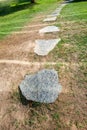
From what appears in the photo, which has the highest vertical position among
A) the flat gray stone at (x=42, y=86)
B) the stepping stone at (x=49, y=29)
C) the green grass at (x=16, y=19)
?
the flat gray stone at (x=42, y=86)

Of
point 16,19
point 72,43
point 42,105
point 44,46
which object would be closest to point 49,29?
point 44,46

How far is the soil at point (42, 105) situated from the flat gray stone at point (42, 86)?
167 millimetres

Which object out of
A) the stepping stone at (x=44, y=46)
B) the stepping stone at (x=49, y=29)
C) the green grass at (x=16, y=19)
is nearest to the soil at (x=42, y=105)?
the stepping stone at (x=44, y=46)

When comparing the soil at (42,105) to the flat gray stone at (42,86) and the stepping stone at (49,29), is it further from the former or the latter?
the stepping stone at (49,29)

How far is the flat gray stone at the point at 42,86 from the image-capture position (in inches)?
242

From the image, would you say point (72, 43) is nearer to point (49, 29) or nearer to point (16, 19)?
point (49, 29)

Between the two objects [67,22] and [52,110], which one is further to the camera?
[67,22]

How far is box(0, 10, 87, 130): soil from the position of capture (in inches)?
214

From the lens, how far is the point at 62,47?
8586mm

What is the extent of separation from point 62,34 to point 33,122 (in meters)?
5.31

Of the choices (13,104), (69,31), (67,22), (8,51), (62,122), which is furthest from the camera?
(67,22)

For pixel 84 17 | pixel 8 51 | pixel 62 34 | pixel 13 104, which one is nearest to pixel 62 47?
pixel 62 34

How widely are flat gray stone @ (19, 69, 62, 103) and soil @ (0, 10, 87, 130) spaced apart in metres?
0.17

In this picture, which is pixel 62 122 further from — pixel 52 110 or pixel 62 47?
pixel 62 47
